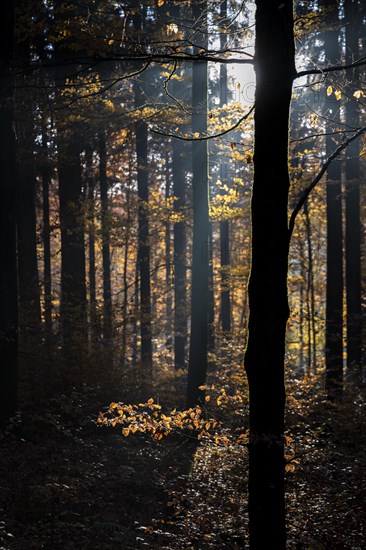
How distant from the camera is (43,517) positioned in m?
7.93

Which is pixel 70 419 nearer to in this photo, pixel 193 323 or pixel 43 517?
pixel 193 323

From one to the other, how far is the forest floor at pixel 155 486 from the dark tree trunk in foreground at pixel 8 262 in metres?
0.67

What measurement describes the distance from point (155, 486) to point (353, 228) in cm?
1106

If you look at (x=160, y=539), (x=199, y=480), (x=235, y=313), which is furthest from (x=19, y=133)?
Result: (x=235, y=313)

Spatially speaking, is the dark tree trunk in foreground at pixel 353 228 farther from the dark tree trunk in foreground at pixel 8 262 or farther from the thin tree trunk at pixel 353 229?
the dark tree trunk in foreground at pixel 8 262

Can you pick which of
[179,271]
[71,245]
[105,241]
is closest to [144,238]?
[105,241]

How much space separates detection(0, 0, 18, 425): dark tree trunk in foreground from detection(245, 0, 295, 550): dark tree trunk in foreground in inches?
277

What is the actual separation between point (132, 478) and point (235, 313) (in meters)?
28.0

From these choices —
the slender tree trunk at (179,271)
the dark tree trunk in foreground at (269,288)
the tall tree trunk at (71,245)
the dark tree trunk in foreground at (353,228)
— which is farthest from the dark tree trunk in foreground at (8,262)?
the slender tree trunk at (179,271)

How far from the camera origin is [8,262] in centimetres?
1077

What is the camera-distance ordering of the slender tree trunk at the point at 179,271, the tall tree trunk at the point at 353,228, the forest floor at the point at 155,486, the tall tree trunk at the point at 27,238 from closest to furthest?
the forest floor at the point at 155,486 → the tall tree trunk at the point at 27,238 → the tall tree trunk at the point at 353,228 → the slender tree trunk at the point at 179,271

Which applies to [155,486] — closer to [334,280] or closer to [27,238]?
[334,280]

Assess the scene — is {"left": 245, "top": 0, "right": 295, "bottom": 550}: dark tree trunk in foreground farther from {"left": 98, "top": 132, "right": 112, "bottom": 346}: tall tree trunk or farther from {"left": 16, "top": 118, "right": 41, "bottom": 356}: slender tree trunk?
{"left": 98, "top": 132, "right": 112, "bottom": 346}: tall tree trunk

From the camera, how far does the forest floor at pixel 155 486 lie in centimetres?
731
